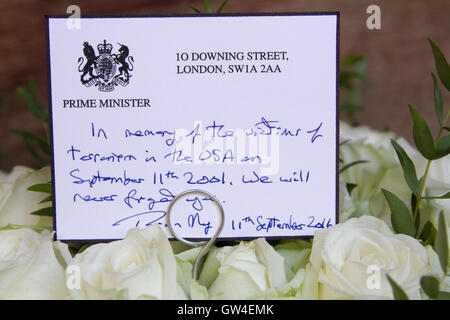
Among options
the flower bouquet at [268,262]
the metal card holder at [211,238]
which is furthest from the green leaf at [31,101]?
the metal card holder at [211,238]

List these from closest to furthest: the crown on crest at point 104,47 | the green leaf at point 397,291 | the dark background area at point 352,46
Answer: the green leaf at point 397,291 → the crown on crest at point 104,47 → the dark background area at point 352,46

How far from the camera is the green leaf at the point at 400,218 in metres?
0.54

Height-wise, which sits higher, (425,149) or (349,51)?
(349,51)

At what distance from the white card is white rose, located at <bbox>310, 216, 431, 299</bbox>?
55 millimetres

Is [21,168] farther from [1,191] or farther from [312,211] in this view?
[312,211]

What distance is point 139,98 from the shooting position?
0.54m

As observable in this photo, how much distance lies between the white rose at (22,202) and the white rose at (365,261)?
1.11 ft

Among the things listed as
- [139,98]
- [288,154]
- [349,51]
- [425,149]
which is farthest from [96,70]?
[349,51]

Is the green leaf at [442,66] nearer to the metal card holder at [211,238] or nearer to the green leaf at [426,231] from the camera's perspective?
the green leaf at [426,231]

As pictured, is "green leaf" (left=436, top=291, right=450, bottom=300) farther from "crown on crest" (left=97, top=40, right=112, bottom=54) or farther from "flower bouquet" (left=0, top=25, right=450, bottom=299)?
"crown on crest" (left=97, top=40, right=112, bottom=54)

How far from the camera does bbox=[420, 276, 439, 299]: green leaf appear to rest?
1.45 feet

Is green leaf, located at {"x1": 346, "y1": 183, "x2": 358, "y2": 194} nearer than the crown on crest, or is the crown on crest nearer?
the crown on crest

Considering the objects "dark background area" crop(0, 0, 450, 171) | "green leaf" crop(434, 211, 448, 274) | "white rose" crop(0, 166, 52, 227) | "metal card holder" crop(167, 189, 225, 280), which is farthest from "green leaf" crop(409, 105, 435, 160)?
"dark background area" crop(0, 0, 450, 171)
